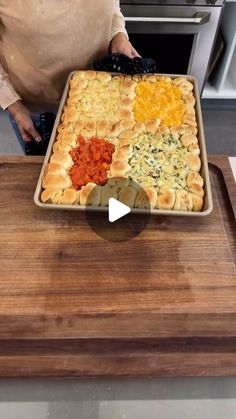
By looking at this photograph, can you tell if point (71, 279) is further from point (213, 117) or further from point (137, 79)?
point (213, 117)

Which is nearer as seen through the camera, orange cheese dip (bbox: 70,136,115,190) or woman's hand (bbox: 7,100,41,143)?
orange cheese dip (bbox: 70,136,115,190)

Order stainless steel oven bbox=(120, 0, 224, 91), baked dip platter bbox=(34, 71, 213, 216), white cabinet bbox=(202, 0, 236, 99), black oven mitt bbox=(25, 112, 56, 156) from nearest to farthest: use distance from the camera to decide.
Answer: baked dip platter bbox=(34, 71, 213, 216) < black oven mitt bbox=(25, 112, 56, 156) < stainless steel oven bbox=(120, 0, 224, 91) < white cabinet bbox=(202, 0, 236, 99)

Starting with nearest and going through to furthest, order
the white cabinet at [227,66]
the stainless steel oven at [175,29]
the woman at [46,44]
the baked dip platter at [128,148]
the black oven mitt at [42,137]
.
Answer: the baked dip platter at [128,148]
the woman at [46,44]
the black oven mitt at [42,137]
the stainless steel oven at [175,29]
the white cabinet at [227,66]

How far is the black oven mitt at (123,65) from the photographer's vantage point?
0.91m

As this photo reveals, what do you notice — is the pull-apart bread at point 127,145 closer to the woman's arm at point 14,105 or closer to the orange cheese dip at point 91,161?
the orange cheese dip at point 91,161

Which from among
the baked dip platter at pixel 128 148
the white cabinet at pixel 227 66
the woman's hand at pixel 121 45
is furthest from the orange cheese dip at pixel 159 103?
the white cabinet at pixel 227 66

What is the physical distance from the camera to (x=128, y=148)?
2.51 ft

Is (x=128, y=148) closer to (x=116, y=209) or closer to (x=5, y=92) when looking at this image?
(x=116, y=209)

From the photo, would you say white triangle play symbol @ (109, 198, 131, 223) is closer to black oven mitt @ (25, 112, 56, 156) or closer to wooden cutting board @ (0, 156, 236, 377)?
wooden cutting board @ (0, 156, 236, 377)

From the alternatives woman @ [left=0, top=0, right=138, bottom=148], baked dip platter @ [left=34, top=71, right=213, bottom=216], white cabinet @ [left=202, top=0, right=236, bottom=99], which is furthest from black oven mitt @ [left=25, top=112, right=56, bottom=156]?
white cabinet @ [left=202, top=0, right=236, bottom=99]

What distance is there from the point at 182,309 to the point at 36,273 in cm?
26

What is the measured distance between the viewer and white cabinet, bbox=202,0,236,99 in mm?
1648

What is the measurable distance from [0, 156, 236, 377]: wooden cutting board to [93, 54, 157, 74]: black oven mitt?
43cm

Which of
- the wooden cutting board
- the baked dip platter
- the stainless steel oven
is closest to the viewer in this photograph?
the wooden cutting board
